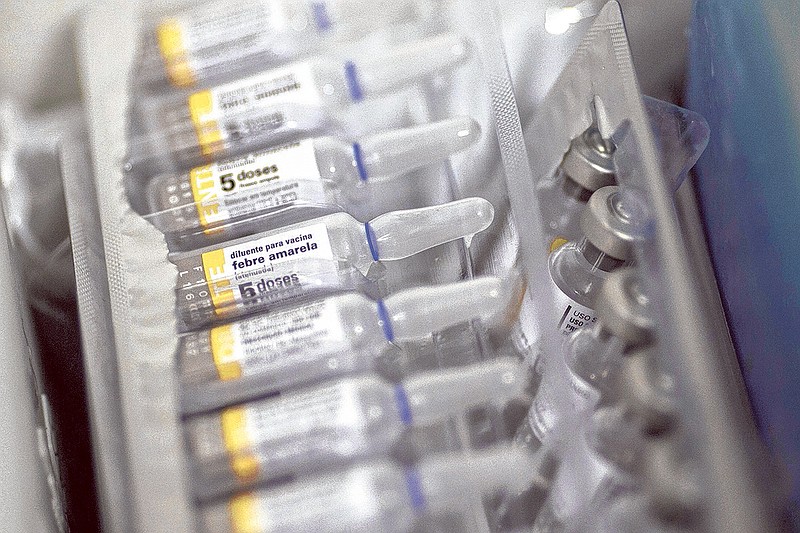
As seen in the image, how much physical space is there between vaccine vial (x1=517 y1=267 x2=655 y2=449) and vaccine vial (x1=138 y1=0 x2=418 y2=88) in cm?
39

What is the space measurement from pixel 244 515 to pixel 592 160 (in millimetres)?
421

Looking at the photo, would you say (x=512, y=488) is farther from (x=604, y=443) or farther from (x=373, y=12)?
(x=373, y=12)

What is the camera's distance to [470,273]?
0.71 meters

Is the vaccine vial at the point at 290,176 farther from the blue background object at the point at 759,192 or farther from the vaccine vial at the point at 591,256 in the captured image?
the blue background object at the point at 759,192

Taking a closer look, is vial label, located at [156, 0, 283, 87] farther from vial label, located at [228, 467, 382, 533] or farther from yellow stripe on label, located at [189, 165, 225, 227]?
vial label, located at [228, 467, 382, 533]

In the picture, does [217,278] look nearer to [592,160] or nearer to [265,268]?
[265,268]

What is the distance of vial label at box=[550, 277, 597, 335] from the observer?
0.70 m

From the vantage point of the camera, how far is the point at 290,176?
0.70m

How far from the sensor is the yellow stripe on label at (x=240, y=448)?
0.60 meters

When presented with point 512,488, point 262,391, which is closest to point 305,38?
point 262,391

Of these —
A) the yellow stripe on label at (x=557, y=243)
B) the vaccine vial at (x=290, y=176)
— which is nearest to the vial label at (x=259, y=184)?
the vaccine vial at (x=290, y=176)

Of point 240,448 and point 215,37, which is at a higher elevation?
point 215,37

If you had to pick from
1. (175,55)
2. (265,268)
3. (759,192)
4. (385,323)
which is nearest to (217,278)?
(265,268)

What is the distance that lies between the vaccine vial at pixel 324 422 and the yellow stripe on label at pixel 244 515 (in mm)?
26
